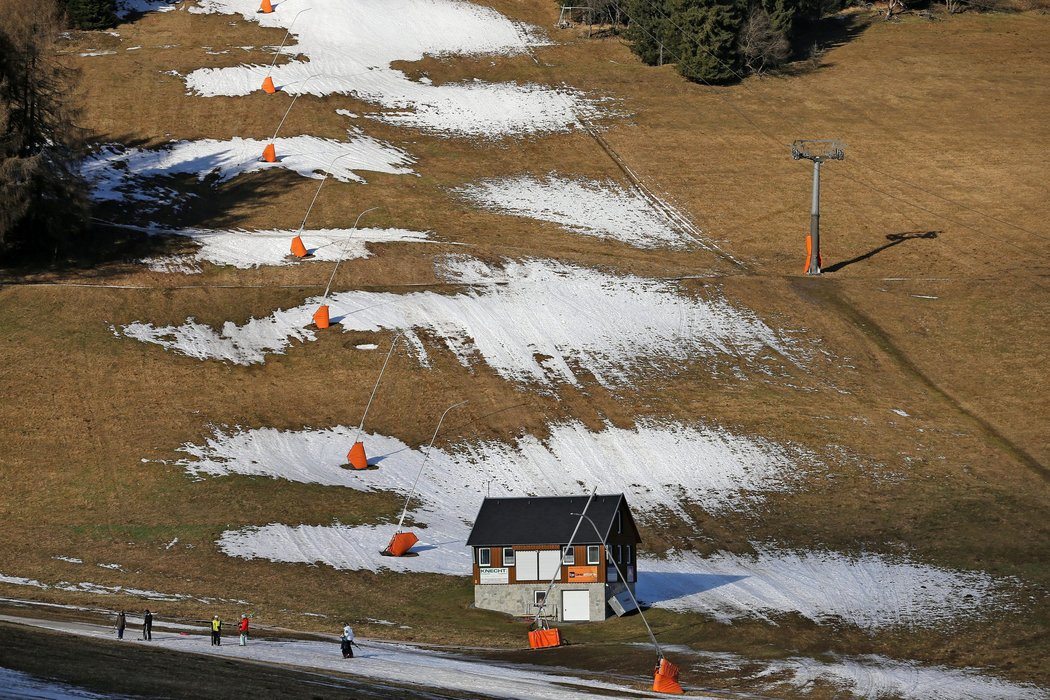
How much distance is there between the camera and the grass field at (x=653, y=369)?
49.8 metres

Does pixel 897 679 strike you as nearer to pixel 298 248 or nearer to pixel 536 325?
pixel 536 325

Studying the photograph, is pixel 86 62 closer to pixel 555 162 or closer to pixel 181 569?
pixel 555 162

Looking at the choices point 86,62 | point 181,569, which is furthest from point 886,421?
point 86,62

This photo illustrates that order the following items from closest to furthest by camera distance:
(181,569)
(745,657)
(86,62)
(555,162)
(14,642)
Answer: (14,642), (745,657), (181,569), (555,162), (86,62)

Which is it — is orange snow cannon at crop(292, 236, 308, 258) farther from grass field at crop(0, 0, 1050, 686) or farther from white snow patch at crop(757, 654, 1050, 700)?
white snow patch at crop(757, 654, 1050, 700)

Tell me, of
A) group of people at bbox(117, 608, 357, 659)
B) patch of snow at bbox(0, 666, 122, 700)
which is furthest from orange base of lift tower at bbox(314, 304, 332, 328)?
patch of snow at bbox(0, 666, 122, 700)

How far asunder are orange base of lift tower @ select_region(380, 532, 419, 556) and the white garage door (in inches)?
311

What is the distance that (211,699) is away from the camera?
34.3 m

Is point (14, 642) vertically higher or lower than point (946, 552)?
higher

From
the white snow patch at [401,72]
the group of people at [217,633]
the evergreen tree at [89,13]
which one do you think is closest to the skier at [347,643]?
the group of people at [217,633]

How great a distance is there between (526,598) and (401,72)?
70354mm

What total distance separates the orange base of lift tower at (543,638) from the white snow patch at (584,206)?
147 feet

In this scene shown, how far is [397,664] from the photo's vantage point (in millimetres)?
40156

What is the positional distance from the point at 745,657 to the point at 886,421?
2607 centimetres
